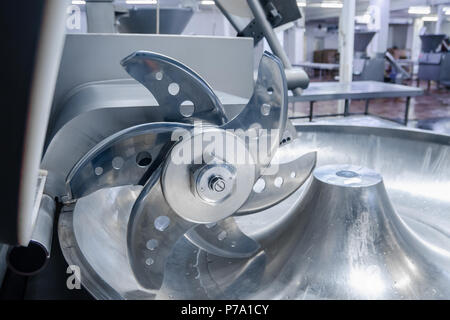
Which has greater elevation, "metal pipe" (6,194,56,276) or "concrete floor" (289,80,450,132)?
"metal pipe" (6,194,56,276)

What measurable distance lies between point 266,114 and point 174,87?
100mm

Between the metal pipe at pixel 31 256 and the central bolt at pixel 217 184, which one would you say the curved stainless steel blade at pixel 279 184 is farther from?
the metal pipe at pixel 31 256

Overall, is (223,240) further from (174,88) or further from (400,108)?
(400,108)

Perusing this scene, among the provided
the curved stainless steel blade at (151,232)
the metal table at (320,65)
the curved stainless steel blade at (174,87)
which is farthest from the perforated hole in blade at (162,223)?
the metal table at (320,65)

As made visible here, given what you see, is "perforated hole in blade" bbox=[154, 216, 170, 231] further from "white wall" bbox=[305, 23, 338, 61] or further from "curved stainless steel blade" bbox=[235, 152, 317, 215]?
"white wall" bbox=[305, 23, 338, 61]

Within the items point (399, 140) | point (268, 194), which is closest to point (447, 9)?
point (399, 140)

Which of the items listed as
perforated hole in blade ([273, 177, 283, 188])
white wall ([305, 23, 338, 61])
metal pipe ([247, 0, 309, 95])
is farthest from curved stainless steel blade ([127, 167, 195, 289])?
white wall ([305, 23, 338, 61])

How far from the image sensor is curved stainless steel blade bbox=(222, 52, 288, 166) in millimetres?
418

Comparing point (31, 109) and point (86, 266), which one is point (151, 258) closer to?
point (86, 266)

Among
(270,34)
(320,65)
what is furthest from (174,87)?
(320,65)

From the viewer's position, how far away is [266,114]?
430 millimetres

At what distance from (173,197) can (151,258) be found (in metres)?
0.07

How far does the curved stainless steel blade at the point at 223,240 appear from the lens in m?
0.51

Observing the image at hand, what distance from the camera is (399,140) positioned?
0.94 m
